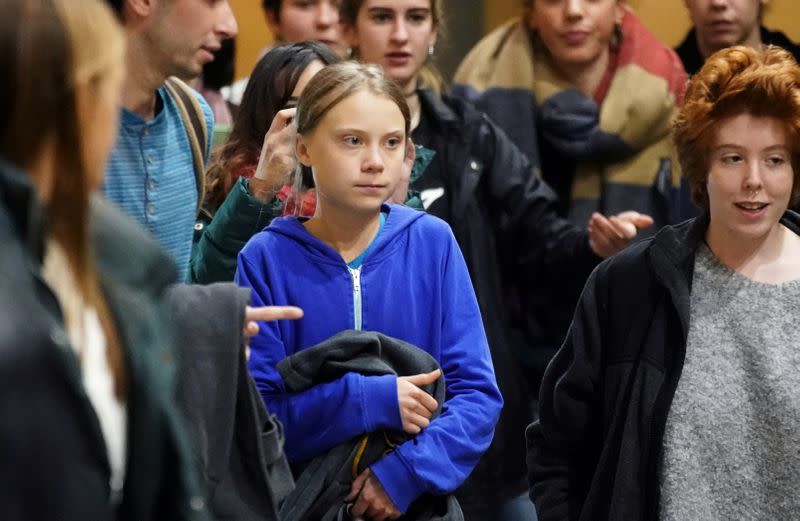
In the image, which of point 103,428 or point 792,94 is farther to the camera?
point 792,94

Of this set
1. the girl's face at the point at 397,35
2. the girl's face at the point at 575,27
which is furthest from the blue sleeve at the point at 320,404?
the girl's face at the point at 575,27

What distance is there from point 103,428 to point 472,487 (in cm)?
208

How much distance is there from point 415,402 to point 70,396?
1.14 metres

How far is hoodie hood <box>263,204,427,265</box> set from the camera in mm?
2648

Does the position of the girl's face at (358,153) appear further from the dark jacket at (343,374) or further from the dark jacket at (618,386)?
the dark jacket at (618,386)

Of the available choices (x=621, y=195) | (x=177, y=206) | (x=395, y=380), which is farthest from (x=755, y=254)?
(x=621, y=195)

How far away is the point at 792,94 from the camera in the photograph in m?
2.54

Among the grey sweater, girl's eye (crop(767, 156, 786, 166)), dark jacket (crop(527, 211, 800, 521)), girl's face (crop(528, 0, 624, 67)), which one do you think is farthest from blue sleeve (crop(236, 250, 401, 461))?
girl's face (crop(528, 0, 624, 67))

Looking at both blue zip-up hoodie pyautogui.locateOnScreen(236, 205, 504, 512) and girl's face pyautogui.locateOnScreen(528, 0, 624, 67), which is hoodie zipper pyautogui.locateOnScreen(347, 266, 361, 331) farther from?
girl's face pyautogui.locateOnScreen(528, 0, 624, 67)

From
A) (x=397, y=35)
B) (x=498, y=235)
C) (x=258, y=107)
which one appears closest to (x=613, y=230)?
(x=498, y=235)

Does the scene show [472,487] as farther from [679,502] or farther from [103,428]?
[103,428]

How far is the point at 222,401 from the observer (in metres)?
2.00

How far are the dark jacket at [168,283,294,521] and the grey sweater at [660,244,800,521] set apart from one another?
2.68 ft

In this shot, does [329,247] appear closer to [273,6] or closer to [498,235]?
[498,235]
